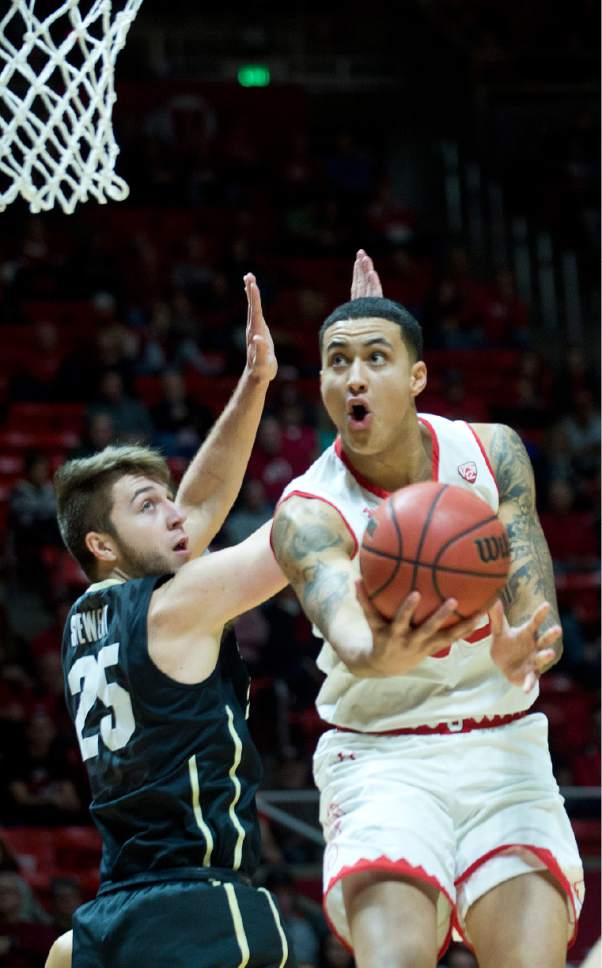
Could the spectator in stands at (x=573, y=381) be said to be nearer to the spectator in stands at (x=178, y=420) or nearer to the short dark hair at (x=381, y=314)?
the spectator in stands at (x=178, y=420)

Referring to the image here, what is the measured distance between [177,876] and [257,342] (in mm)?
1661

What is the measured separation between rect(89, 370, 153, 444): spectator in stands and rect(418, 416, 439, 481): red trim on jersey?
6.50 meters

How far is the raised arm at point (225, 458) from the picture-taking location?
459cm

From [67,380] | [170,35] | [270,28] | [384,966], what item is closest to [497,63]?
[270,28]

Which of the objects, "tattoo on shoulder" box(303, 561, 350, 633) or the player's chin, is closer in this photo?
"tattoo on shoulder" box(303, 561, 350, 633)

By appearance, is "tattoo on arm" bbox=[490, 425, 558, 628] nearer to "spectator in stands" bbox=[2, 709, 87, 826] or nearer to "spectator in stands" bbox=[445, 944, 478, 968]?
"spectator in stands" bbox=[445, 944, 478, 968]

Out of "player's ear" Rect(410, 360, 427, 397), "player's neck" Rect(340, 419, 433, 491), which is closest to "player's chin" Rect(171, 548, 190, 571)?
"player's neck" Rect(340, 419, 433, 491)

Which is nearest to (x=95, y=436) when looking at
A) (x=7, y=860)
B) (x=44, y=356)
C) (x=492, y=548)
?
(x=44, y=356)

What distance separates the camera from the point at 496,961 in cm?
350

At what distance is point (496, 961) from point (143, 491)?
1.60 metres

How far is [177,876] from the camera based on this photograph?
12.2ft

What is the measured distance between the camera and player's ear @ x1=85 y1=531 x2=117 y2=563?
414 centimetres

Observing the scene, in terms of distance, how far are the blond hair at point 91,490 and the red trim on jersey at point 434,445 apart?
788mm

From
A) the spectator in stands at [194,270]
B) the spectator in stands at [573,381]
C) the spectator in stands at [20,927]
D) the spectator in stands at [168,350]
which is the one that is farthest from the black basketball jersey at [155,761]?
the spectator in stands at [194,270]
